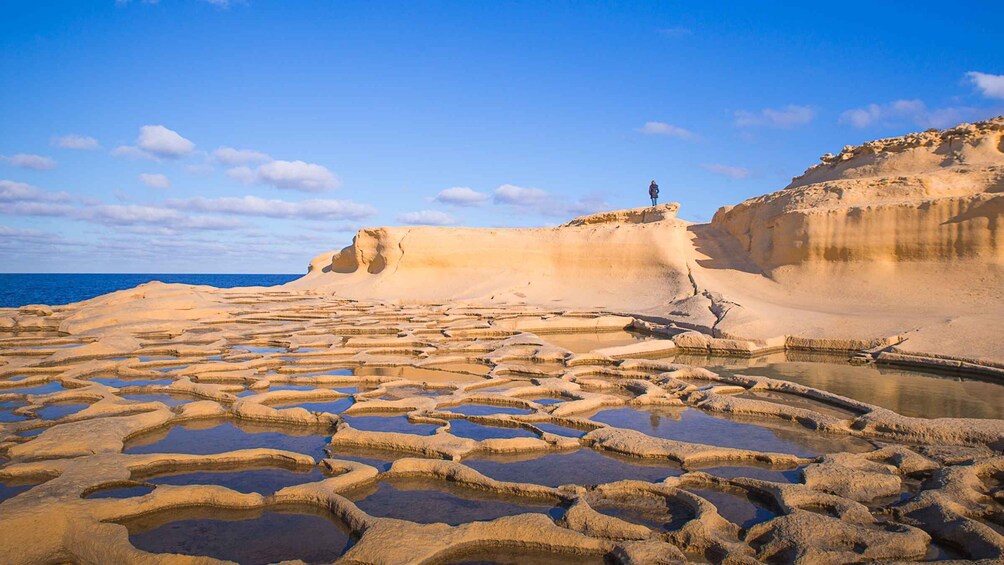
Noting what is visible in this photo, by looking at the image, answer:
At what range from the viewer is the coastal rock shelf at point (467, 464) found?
10.9 ft

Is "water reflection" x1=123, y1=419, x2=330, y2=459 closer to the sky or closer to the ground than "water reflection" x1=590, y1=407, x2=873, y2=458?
closer to the sky

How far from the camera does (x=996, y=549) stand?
314 cm

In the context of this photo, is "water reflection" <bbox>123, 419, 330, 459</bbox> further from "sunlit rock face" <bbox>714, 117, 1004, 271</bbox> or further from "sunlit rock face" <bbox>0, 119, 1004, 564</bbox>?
"sunlit rock face" <bbox>714, 117, 1004, 271</bbox>

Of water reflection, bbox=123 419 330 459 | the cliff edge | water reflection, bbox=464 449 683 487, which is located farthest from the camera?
the cliff edge

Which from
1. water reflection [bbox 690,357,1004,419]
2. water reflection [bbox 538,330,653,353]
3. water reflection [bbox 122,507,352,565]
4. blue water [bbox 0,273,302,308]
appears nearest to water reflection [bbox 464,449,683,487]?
water reflection [bbox 122,507,352,565]

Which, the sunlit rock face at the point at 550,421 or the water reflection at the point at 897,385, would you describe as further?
the water reflection at the point at 897,385

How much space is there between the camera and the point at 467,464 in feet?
15.6

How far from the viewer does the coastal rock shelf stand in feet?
10.9

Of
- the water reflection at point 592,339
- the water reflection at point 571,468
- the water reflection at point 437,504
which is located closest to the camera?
the water reflection at point 437,504

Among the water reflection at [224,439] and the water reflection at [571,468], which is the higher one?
the water reflection at [224,439]

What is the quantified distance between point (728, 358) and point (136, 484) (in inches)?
342

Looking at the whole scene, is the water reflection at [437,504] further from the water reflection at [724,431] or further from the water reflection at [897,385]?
the water reflection at [897,385]

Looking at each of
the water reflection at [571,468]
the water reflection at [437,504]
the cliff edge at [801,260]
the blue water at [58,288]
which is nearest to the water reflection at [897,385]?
the cliff edge at [801,260]

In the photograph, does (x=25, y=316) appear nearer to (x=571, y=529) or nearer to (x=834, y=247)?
(x=571, y=529)
